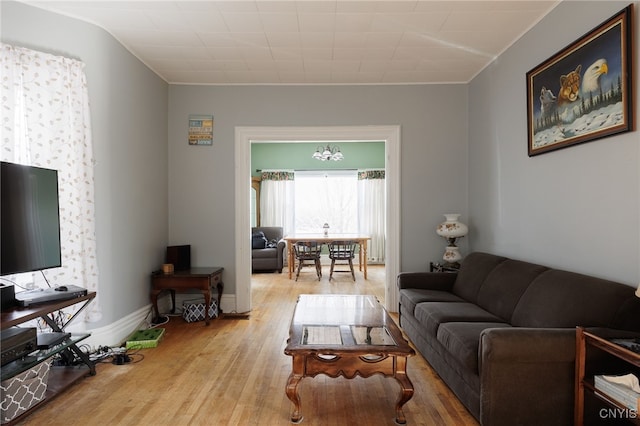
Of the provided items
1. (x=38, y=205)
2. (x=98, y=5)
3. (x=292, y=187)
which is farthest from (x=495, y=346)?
(x=292, y=187)

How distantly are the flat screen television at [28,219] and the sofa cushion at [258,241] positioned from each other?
5.11 m

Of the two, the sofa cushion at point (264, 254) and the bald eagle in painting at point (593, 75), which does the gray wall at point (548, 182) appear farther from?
the sofa cushion at point (264, 254)

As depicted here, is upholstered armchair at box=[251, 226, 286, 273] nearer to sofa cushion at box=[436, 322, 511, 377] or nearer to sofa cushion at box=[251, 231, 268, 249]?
sofa cushion at box=[251, 231, 268, 249]

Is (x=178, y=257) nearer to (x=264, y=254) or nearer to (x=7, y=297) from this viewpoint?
(x=7, y=297)

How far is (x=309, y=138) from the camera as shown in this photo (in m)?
4.62

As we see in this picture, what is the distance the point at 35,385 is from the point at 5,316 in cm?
54

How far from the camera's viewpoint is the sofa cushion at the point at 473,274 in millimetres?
3316

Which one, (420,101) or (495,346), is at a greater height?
(420,101)

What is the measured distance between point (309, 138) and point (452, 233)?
203 cm

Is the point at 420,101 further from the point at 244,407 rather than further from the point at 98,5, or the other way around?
the point at 244,407

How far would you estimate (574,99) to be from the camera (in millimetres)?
2592

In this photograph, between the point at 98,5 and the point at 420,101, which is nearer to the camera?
the point at 98,5

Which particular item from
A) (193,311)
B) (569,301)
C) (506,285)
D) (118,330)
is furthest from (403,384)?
(193,311)

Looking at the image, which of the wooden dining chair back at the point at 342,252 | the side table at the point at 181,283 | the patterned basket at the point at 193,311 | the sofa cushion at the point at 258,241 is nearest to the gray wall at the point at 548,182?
the wooden dining chair back at the point at 342,252
